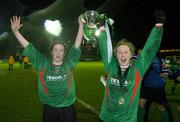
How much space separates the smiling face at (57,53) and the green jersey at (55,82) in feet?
0.25

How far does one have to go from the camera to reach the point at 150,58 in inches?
214

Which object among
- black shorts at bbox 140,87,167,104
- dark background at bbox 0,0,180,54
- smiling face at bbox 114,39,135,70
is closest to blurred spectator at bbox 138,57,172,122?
black shorts at bbox 140,87,167,104

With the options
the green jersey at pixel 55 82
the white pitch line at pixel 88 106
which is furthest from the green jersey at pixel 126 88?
the white pitch line at pixel 88 106

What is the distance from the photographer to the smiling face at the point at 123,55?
17.3 feet

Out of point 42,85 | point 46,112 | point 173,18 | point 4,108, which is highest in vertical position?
point 173,18

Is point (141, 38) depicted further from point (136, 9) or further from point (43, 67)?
point (43, 67)

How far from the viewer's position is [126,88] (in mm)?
5289

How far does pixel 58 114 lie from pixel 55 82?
19.5 inches

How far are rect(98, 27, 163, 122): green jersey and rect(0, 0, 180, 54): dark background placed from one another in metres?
50.2

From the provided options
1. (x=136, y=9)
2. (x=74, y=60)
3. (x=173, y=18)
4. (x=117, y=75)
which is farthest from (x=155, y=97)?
(x=136, y=9)

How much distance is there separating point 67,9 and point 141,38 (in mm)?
12867

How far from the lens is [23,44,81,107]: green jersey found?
607 cm

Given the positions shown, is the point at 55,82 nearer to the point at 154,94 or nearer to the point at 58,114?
the point at 58,114

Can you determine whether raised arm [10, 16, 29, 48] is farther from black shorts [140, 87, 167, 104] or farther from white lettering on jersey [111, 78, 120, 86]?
black shorts [140, 87, 167, 104]
